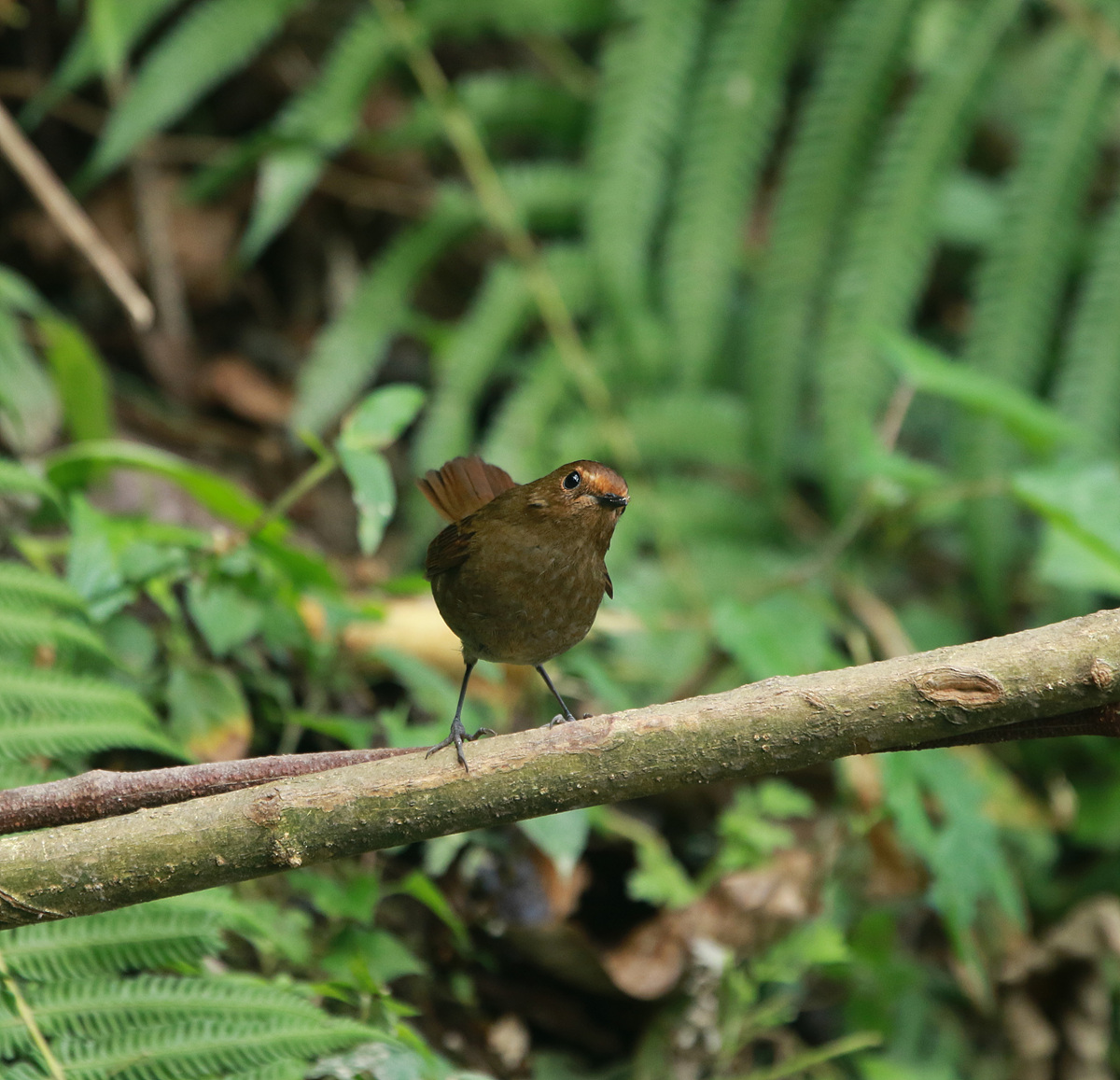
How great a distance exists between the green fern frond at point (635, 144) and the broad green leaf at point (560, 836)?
2252mm

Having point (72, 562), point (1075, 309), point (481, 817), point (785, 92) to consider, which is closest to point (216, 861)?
point (481, 817)

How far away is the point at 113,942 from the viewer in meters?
2.05

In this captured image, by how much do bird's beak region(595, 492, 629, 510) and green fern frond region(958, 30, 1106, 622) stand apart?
2.47m

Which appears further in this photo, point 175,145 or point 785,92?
point 785,92

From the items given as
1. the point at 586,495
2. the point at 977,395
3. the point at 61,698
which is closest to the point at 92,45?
the point at 61,698

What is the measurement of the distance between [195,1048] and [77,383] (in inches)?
79.2

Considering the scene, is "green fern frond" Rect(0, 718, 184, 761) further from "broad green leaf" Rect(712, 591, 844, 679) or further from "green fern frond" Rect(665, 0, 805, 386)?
"green fern frond" Rect(665, 0, 805, 386)

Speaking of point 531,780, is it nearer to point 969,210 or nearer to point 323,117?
point 323,117

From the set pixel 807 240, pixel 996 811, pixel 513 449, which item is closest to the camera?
pixel 996 811

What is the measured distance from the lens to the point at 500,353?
4438 mm

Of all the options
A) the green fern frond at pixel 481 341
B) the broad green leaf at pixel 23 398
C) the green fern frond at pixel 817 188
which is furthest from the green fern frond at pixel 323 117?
the green fern frond at pixel 817 188

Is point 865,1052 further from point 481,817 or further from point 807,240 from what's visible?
point 807,240

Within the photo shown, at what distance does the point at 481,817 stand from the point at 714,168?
11.0ft

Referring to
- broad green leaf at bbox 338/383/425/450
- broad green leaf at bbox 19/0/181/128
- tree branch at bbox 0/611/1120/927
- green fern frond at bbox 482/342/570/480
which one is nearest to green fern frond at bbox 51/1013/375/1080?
tree branch at bbox 0/611/1120/927
